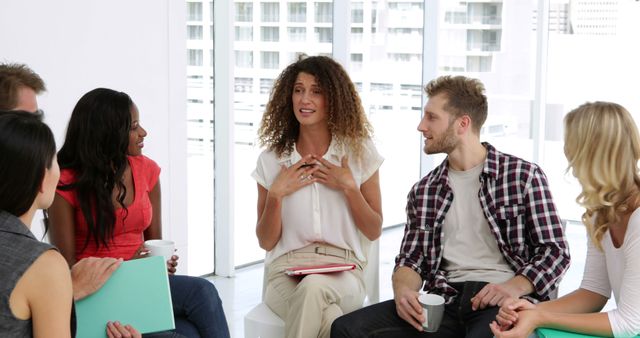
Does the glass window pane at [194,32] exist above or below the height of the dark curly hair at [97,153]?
above

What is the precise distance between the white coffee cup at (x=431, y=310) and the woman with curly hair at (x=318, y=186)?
0.46 metres

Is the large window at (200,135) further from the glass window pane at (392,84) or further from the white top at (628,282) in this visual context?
the white top at (628,282)

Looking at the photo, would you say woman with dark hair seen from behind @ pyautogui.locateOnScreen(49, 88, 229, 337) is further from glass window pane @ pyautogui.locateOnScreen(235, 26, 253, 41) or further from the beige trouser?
glass window pane @ pyautogui.locateOnScreen(235, 26, 253, 41)

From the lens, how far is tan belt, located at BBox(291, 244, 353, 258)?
2836 mm

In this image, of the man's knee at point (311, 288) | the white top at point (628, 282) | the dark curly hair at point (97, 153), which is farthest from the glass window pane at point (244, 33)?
the white top at point (628, 282)

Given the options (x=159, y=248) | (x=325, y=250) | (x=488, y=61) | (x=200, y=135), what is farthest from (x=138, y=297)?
(x=488, y=61)

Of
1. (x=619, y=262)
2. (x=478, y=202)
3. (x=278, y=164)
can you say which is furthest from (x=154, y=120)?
(x=619, y=262)

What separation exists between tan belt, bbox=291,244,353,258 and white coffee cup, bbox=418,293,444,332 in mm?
584

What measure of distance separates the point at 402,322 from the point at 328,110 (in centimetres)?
83

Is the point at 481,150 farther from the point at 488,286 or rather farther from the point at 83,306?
the point at 83,306

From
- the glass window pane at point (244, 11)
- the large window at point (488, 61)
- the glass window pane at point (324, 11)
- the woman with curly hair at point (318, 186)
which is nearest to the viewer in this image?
the woman with curly hair at point (318, 186)

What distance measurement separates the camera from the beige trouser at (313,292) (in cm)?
258

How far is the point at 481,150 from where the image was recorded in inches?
106

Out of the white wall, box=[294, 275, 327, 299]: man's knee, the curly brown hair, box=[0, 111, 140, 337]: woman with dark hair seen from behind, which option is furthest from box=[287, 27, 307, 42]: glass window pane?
box=[0, 111, 140, 337]: woman with dark hair seen from behind
